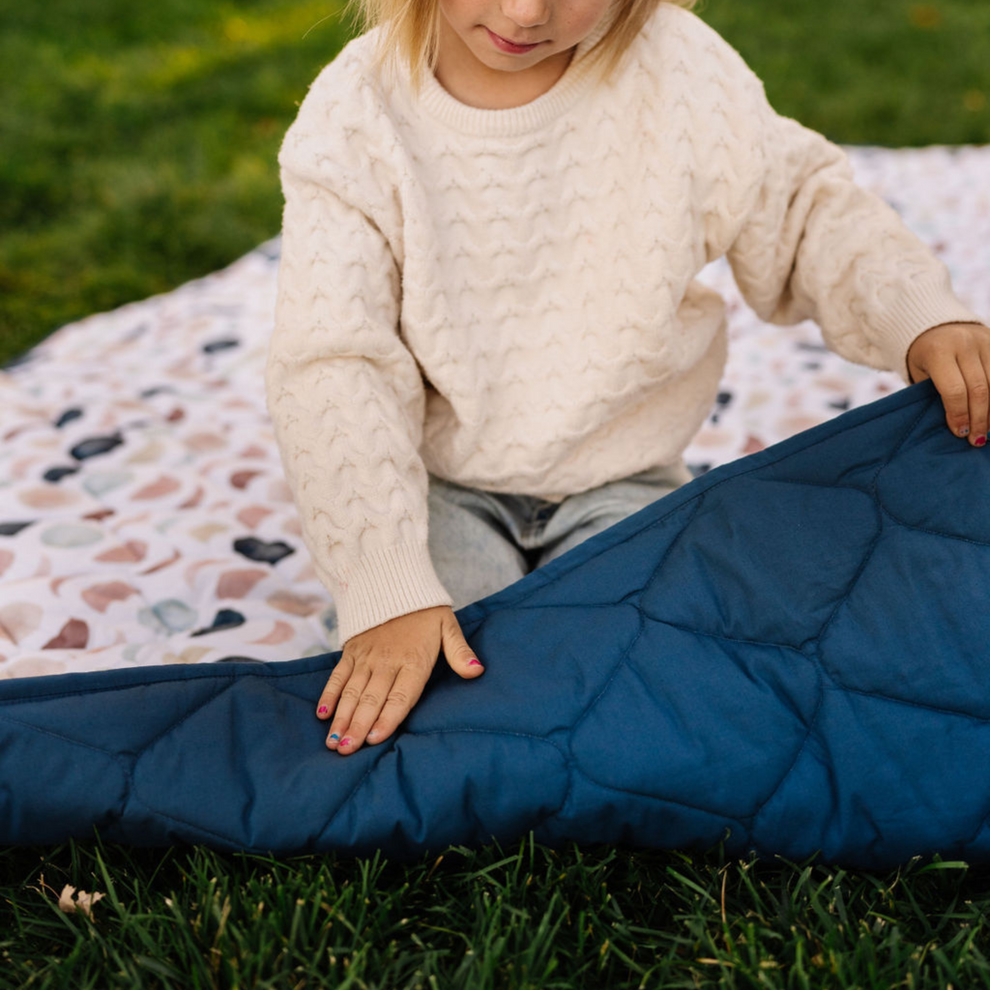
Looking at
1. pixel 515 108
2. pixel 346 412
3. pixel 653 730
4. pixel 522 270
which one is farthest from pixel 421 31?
pixel 653 730

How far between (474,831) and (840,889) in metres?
0.34

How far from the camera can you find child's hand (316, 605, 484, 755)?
1058 mm

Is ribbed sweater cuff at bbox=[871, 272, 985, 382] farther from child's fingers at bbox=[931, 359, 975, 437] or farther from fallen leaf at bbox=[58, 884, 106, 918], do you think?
fallen leaf at bbox=[58, 884, 106, 918]

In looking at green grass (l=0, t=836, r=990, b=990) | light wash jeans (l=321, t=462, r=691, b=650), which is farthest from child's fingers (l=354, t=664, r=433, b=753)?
light wash jeans (l=321, t=462, r=691, b=650)

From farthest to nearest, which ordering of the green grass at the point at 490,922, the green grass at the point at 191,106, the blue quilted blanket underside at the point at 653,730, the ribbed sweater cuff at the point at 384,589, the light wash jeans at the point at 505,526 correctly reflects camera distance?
the green grass at the point at 191,106 < the light wash jeans at the point at 505,526 < the ribbed sweater cuff at the point at 384,589 < the blue quilted blanket underside at the point at 653,730 < the green grass at the point at 490,922

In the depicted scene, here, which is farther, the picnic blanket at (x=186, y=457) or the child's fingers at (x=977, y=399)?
the picnic blanket at (x=186, y=457)

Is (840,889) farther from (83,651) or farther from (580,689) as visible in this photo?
(83,651)

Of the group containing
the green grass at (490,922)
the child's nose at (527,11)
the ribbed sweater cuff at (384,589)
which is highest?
the child's nose at (527,11)

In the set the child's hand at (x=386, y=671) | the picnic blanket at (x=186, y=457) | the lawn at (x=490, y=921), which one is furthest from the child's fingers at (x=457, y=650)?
the picnic blanket at (x=186, y=457)

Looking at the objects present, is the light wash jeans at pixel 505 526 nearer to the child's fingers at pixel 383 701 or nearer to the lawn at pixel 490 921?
the child's fingers at pixel 383 701

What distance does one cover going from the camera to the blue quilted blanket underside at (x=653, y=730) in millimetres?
1008

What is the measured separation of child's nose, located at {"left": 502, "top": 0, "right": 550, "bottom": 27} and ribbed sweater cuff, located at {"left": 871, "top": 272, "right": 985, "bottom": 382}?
501 millimetres

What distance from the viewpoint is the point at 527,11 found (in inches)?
41.4

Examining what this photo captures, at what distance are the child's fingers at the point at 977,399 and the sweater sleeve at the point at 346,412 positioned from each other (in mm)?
577
